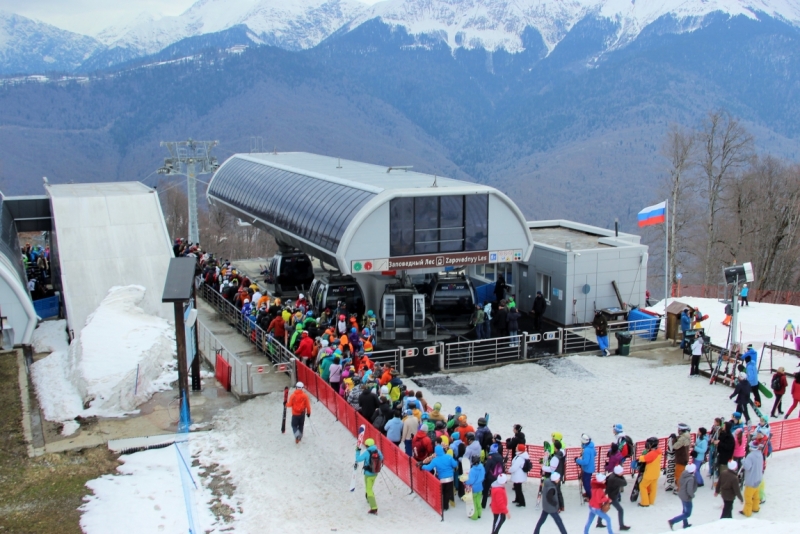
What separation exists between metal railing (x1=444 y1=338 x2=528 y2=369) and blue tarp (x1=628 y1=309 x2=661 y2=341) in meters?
3.93

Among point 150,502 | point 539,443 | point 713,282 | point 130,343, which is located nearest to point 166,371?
point 130,343

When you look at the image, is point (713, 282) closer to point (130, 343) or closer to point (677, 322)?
point (677, 322)

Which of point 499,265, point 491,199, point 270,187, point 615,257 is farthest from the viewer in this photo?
point 270,187

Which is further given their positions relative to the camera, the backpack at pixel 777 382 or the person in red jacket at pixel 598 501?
the backpack at pixel 777 382

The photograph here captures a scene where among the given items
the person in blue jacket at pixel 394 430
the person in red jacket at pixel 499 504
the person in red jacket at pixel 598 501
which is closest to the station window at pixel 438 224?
the person in blue jacket at pixel 394 430

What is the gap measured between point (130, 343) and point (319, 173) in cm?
1205

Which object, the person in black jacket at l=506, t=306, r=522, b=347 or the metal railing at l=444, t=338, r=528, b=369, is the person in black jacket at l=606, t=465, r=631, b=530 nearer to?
the metal railing at l=444, t=338, r=528, b=369

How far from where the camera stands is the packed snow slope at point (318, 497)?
539 inches

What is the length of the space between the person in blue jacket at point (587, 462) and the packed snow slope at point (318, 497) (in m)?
0.39

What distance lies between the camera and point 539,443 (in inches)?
686

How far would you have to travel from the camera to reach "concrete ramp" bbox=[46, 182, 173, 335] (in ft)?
85.3

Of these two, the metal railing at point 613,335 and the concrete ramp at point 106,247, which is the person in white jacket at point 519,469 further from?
the concrete ramp at point 106,247

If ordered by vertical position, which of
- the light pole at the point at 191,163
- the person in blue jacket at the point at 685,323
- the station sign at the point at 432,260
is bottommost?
the person in blue jacket at the point at 685,323

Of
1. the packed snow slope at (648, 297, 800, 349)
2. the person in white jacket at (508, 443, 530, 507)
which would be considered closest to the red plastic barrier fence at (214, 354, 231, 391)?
the person in white jacket at (508, 443, 530, 507)
